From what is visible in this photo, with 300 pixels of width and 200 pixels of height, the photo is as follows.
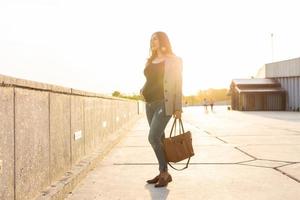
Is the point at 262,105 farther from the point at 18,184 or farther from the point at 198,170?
the point at 18,184

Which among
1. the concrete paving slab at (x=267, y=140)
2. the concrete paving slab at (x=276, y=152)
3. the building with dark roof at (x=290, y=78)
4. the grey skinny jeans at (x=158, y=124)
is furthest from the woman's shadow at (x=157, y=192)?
the building with dark roof at (x=290, y=78)

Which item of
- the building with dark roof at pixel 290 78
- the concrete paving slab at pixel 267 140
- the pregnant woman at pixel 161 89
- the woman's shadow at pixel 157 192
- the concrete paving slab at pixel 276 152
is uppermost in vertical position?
the building with dark roof at pixel 290 78

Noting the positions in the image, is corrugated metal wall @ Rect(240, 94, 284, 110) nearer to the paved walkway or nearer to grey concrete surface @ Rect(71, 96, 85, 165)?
the paved walkway

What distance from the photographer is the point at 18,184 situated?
381cm

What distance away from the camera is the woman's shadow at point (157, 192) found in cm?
498

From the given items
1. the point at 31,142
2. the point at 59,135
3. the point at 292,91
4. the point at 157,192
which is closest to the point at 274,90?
the point at 292,91

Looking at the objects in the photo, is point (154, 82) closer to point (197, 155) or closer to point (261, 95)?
point (197, 155)

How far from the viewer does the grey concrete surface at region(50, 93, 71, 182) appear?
5.07 meters

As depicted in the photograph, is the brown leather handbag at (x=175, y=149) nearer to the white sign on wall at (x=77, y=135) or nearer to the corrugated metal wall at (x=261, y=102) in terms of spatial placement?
the white sign on wall at (x=77, y=135)

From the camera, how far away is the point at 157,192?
5.21m

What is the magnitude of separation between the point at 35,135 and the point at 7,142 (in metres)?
0.80

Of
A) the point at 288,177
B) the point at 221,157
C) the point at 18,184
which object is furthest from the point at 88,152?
the point at 18,184

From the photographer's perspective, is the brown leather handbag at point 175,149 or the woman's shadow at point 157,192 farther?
the brown leather handbag at point 175,149

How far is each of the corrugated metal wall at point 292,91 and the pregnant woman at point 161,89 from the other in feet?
151
